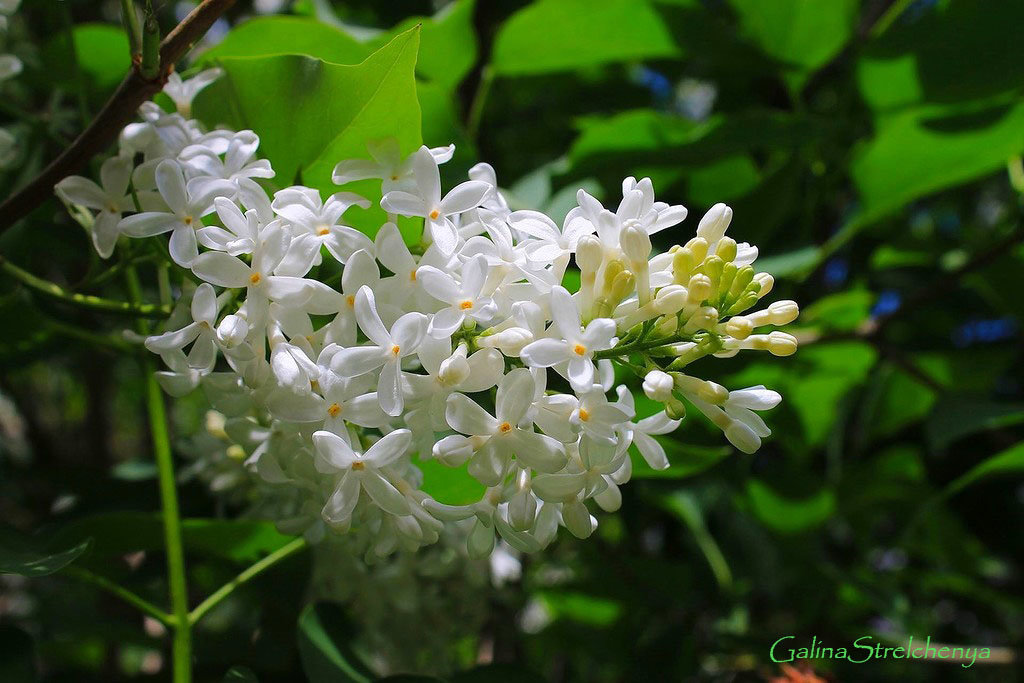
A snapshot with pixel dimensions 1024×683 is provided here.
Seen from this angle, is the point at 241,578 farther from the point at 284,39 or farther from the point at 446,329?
the point at 284,39

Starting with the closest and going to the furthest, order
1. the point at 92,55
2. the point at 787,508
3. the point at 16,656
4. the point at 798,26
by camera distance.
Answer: the point at 16,656
the point at 92,55
the point at 798,26
the point at 787,508

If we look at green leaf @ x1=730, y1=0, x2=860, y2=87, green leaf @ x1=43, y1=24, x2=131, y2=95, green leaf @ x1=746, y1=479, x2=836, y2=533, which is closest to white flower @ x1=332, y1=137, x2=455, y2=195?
green leaf @ x1=43, y1=24, x2=131, y2=95

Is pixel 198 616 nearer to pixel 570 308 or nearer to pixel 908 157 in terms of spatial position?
pixel 570 308

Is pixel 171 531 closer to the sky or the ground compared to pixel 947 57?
closer to the ground

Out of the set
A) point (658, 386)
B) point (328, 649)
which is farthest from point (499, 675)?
point (658, 386)

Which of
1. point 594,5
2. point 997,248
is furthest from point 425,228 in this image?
point 997,248

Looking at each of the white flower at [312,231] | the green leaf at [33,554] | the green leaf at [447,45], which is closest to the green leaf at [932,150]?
the green leaf at [447,45]

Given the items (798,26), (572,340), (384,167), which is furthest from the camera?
(798,26)

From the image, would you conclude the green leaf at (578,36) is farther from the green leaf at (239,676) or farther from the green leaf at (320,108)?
the green leaf at (239,676)

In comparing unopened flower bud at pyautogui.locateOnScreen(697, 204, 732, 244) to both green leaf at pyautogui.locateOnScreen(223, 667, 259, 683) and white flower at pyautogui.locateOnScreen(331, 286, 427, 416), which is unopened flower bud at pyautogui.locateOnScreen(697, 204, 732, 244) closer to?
white flower at pyautogui.locateOnScreen(331, 286, 427, 416)
